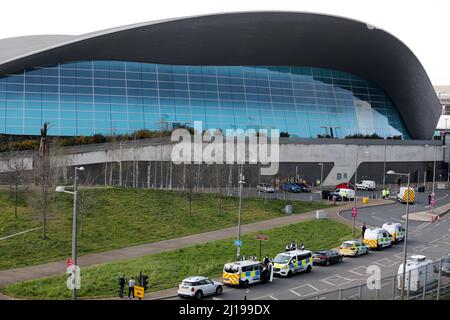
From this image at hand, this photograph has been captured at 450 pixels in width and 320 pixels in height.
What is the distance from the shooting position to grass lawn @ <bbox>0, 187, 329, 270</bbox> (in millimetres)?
33500

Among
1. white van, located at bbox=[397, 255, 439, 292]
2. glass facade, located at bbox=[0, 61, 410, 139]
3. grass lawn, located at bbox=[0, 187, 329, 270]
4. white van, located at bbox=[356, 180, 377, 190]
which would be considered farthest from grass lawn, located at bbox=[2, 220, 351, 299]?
glass facade, located at bbox=[0, 61, 410, 139]

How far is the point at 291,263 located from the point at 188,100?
1793 inches

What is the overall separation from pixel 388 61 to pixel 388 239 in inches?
1971

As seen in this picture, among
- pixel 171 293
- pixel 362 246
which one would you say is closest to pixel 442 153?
pixel 362 246

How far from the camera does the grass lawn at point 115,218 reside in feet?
110

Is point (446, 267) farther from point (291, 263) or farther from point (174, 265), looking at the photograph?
point (174, 265)

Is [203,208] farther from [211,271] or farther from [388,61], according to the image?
[388,61]

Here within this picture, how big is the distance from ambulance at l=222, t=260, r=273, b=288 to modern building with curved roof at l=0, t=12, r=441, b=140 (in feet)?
138

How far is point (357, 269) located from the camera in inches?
1192

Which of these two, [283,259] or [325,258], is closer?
[283,259]

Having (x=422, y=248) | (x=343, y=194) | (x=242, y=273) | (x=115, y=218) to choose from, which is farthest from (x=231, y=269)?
(x=343, y=194)

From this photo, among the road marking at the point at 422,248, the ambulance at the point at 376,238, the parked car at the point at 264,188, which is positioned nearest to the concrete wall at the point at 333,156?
the parked car at the point at 264,188

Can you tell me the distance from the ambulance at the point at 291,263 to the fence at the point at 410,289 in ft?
28.3

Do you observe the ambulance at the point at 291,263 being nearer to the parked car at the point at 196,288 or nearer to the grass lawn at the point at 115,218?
the parked car at the point at 196,288
